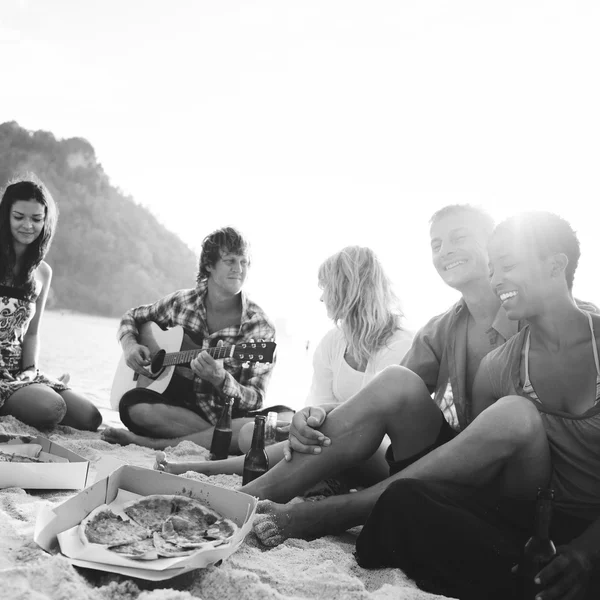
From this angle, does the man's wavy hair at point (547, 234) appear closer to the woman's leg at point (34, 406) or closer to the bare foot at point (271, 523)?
the bare foot at point (271, 523)

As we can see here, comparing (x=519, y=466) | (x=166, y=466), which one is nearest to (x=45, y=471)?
(x=166, y=466)

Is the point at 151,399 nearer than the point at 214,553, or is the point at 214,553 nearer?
the point at 214,553

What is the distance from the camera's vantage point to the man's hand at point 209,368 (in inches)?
138

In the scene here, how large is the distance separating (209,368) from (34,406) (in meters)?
1.17

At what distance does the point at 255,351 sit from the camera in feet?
12.1

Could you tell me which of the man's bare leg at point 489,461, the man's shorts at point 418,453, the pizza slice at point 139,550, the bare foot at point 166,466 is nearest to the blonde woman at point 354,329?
the bare foot at point 166,466

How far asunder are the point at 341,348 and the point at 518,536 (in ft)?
6.24

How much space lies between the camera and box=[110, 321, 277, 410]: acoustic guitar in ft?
12.2

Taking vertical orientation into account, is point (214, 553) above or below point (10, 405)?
above

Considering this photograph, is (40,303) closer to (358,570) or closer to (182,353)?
(182,353)

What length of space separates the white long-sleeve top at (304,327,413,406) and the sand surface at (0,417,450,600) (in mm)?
1315

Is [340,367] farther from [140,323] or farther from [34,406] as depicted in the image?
[34,406]

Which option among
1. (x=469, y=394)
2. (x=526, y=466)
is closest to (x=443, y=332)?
(x=469, y=394)

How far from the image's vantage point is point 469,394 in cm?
233
